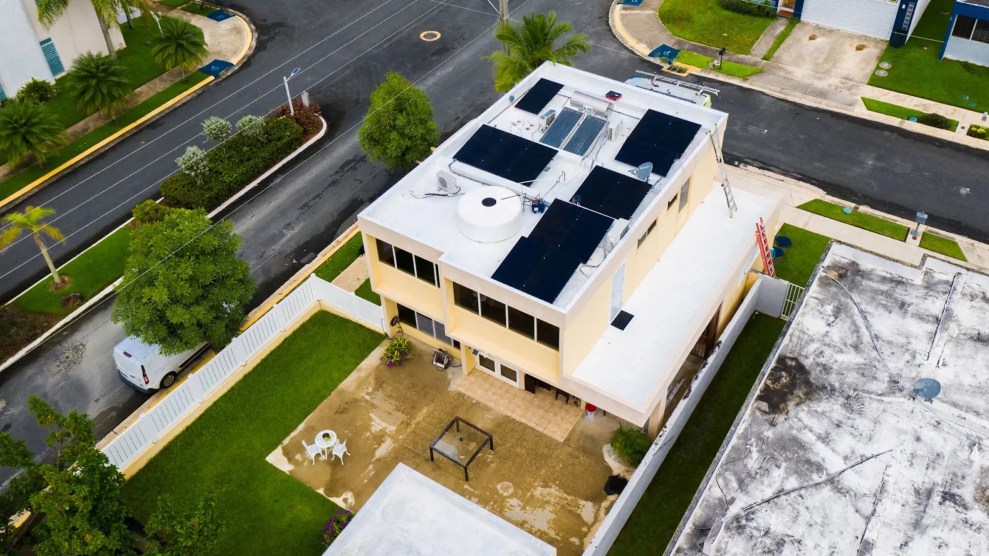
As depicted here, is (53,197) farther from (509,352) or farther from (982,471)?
(982,471)

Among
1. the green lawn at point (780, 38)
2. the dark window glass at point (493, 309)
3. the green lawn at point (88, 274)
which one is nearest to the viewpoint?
the dark window glass at point (493, 309)

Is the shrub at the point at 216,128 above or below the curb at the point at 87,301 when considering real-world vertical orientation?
above

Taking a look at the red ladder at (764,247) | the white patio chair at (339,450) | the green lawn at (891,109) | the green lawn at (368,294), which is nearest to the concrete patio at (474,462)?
the white patio chair at (339,450)

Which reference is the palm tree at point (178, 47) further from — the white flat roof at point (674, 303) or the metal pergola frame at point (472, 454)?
the white flat roof at point (674, 303)

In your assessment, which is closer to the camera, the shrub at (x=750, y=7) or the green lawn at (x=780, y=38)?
the green lawn at (x=780, y=38)

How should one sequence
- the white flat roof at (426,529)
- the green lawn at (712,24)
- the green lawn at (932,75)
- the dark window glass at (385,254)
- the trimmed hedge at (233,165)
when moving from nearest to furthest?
the white flat roof at (426,529), the dark window glass at (385,254), the trimmed hedge at (233,165), the green lawn at (932,75), the green lawn at (712,24)

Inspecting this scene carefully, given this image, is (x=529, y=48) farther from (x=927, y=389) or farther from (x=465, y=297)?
(x=927, y=389)
